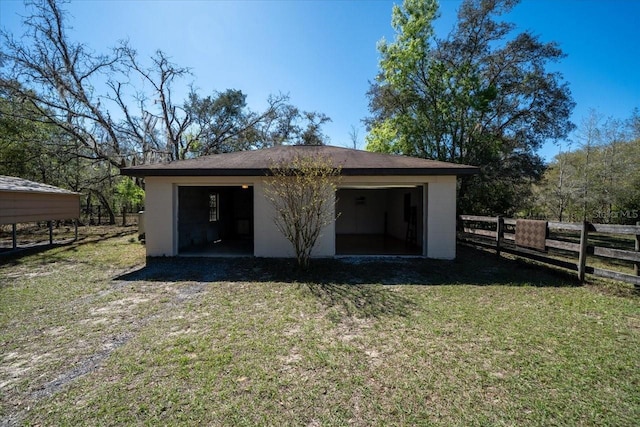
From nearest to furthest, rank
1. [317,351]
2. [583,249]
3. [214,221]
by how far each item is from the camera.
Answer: [317,351], [583,249], [214,221]

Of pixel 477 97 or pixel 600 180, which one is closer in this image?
pixel 477 97

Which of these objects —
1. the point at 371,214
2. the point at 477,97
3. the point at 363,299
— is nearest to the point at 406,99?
the point at 477,97

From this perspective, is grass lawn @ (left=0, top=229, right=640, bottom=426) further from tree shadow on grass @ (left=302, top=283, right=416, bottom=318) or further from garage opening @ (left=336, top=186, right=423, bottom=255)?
garage opening @ (left=336, top=186, right=423, bottom=255)

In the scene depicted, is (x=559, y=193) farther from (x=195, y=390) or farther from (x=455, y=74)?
(x=195, y=390)

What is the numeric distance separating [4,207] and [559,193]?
99.8 feet

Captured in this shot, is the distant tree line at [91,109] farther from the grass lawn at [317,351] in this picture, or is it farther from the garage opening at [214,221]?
the grass lawn at [317,351]

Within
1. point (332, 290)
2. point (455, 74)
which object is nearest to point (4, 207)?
point (332, 290)

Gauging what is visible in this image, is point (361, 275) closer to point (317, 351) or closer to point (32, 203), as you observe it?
point (317, 351)

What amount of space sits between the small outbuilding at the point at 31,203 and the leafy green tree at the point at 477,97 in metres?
14.1

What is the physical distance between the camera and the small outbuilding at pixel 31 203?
8609mm

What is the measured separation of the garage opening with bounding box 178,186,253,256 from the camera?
29.5 feet

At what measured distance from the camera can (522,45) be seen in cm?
1388

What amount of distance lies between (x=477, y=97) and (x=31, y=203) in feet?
58.7

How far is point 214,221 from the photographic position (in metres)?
11.2
